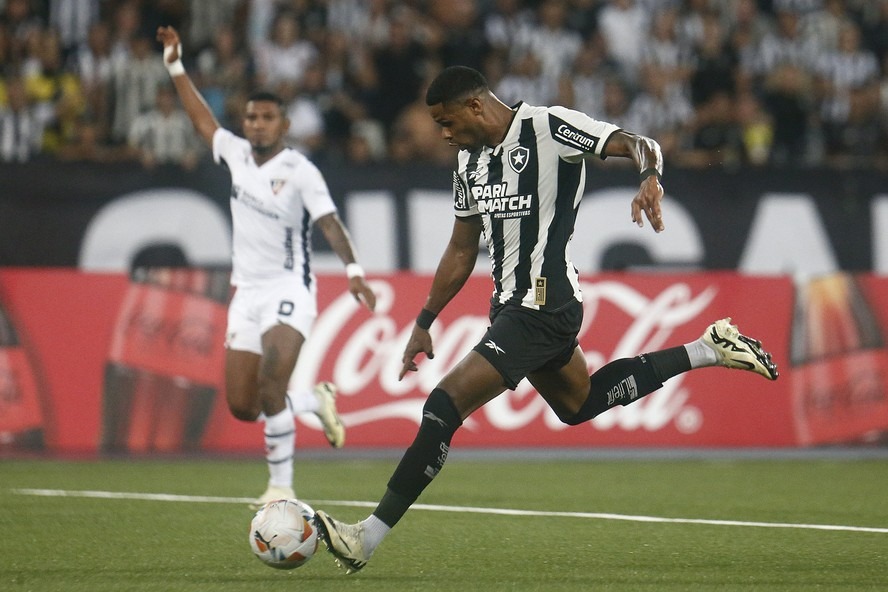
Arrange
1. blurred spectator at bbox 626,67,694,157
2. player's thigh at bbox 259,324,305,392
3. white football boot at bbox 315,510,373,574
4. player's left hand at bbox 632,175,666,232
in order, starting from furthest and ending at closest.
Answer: blurred spectator at bbox 626,67,694,157 < player's thigh at bbox 259,324,305,392 < white football boot at bbox 315,510,373,574 < player's left hand at bbox 632,175,666,232

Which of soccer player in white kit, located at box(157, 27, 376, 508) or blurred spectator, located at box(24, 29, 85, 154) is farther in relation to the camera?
blurred spectator, located at box(24, 29, 85, 154)

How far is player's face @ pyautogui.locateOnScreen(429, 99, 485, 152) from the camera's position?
604cm

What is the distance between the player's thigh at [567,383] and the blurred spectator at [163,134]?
8058 mm

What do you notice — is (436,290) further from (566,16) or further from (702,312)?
(566,16)

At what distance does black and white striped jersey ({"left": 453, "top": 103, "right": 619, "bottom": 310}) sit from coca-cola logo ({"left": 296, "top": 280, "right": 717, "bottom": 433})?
564cm

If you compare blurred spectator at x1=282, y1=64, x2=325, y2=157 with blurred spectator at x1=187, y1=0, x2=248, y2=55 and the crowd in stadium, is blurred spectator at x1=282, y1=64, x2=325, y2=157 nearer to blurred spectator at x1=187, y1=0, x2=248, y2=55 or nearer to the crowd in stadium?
A: the crowd in stadium

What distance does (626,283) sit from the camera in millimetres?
12492

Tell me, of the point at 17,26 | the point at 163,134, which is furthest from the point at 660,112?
the point at 17,26

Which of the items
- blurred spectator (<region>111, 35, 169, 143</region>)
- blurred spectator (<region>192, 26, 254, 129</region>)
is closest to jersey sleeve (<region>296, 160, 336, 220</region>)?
blurred spectator (<region>192, 26, 254, 129</region>)

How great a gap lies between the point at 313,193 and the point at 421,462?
9.61 ft

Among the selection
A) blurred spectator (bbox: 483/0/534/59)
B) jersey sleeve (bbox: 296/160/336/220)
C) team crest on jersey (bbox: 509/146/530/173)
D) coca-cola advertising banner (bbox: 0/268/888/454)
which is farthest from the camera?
blurred spectator (bbox: 483/0/534/59)

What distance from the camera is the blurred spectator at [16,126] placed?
1391 cm

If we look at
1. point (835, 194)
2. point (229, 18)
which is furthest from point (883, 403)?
point (229, 18)

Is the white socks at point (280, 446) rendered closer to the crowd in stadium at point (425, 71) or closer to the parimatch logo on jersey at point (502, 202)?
the parimatch logo on jersey at point (502, 202)
